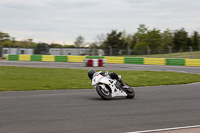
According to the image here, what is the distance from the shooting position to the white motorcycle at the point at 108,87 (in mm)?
9039

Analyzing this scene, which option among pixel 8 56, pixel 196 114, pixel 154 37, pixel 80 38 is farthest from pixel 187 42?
pixel 196 114

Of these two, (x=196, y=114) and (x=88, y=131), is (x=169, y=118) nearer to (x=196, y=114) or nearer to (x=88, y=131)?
(x=196, y=114)

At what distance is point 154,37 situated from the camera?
273ft

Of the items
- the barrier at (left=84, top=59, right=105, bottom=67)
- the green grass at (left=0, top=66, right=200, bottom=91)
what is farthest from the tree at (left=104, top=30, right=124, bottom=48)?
the green grass at (left=0, top=66, right=200, bottom=91)

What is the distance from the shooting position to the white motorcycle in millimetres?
9039

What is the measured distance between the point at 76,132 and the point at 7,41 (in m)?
103

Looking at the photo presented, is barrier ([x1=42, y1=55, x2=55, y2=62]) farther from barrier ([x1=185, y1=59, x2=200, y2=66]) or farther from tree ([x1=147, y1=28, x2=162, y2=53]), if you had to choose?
tree ([x1=147, y1=28, x2=162, y2=53])

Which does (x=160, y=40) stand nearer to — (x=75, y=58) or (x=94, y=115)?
(x=75, y=58)

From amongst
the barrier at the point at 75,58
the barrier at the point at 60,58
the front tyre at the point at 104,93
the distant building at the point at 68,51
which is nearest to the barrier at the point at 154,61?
the barrier at the point at 75,58

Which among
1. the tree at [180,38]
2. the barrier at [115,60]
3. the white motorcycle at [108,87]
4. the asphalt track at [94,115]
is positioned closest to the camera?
the asphalt track at [94,115]

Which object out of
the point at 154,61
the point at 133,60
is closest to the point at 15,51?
the point at 133,60

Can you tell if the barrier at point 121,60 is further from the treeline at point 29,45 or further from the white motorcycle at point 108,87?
the white motorcycle at point 108,87

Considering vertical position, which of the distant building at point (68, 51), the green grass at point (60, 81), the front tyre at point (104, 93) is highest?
the distant building at point (68, 51)

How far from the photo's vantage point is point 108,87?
30.3ft
